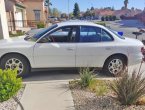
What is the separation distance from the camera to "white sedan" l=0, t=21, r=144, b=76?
6.37m

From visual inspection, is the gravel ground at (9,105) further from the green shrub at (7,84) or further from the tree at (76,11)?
the tree at (76,11)

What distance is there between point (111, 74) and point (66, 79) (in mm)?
1349

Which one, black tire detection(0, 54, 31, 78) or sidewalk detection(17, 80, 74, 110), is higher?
black tire detection(0, 54, 31, 78)

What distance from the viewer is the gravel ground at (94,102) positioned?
4492 mm

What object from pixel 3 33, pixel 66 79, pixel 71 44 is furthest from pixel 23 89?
pixel 3 33

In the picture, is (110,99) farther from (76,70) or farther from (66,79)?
(76,70)

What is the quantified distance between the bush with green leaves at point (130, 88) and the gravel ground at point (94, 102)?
17cm

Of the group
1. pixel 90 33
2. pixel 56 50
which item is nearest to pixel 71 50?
pixel 56 50

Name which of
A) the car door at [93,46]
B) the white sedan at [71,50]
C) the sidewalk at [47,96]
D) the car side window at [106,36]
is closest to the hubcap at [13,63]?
the white sedan at [71,50]

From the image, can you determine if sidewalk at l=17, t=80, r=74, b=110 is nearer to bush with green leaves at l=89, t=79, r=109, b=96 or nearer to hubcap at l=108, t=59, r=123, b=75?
bush with green leaves at l=89, t=79, r=109, b=96

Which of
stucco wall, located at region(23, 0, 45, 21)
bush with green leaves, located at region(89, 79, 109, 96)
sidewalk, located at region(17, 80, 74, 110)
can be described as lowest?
sidewalk, located at region(17, 80, 74, 110)

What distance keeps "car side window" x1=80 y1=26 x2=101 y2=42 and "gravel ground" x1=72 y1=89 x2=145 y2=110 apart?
6.33 ft

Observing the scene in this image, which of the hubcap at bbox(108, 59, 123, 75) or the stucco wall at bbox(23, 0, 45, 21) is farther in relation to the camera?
the stucco wall at bbox(23, 0, 45, 21)

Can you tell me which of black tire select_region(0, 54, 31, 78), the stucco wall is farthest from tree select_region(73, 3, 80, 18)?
black tire select_region(0, 54, 31, 78)
